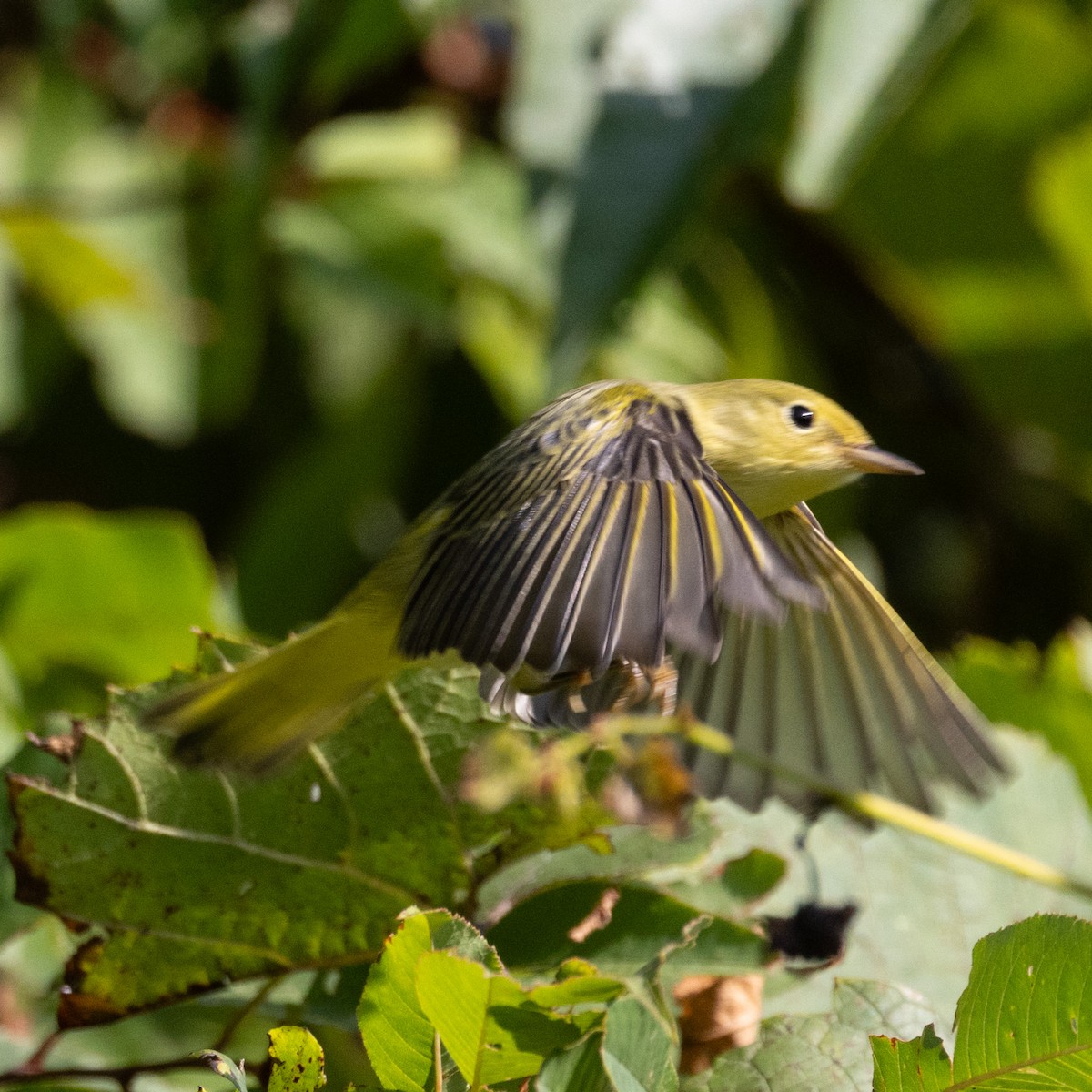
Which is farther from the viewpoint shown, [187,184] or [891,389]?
[891,389]

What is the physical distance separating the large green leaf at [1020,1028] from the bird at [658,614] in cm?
22

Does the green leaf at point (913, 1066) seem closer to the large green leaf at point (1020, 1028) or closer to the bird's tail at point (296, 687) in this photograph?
the large green leaf at point (1020, 1028)

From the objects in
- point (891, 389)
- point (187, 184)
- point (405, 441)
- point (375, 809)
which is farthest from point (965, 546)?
point (375, 809)

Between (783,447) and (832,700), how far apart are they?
0.23 metres

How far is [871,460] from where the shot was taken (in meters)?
1.31

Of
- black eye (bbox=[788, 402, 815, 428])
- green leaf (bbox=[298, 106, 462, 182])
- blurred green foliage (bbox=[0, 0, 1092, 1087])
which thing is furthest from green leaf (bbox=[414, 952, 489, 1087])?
green leaf (bbox=[298, 106, 462, 182])

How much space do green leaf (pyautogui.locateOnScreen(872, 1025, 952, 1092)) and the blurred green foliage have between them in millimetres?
378

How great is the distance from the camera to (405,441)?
2.43m

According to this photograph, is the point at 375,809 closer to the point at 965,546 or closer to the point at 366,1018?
the point at 366,1018

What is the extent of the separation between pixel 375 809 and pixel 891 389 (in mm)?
1891

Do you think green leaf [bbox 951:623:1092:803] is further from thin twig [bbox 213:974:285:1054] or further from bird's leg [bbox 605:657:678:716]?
thin twig [bbox 213:974:285:1054]

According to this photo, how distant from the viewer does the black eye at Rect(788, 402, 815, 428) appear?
1.37 m

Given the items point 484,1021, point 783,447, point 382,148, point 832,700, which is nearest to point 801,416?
point 783,447

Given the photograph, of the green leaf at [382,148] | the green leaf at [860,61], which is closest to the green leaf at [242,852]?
the green leaf at [860,61]
